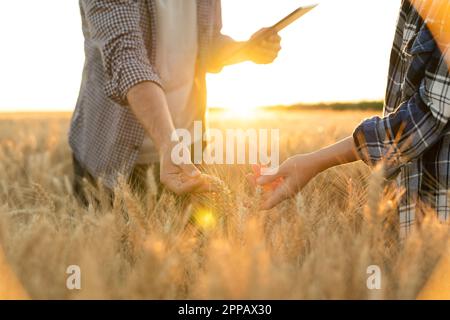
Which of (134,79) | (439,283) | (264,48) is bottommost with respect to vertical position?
(439,283)

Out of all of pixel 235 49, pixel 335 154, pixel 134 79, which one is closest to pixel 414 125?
pixel 335 154

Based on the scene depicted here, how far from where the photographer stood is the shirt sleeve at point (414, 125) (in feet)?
3.21

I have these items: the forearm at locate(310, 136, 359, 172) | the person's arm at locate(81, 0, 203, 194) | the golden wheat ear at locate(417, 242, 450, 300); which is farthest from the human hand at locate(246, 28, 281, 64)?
the golden wheat ear at locate(417, 242, 450, 300)

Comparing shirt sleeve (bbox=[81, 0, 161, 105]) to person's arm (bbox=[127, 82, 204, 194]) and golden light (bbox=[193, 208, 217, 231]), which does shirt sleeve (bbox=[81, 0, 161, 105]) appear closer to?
person's arm (bbox=[127, 82, 204, 194])

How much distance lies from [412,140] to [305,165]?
0.21 meters

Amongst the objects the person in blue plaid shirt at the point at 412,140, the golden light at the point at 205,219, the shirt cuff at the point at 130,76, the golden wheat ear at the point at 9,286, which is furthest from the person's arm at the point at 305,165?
the golden wheat ear at the point at 9,286

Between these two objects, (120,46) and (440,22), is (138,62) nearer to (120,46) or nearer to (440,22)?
(120,46)

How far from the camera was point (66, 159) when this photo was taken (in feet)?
10.6

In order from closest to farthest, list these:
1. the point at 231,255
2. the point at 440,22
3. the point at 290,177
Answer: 1. the point at 231,255
2. the point at 440,22
3. the point at 290,177

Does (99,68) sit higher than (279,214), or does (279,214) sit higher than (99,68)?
(99,68)

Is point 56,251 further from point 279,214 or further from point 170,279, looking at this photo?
point 279,214

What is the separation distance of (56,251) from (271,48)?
1067 millimetres

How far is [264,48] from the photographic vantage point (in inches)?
64.7
